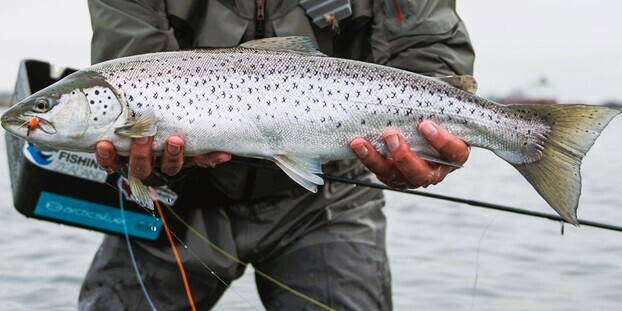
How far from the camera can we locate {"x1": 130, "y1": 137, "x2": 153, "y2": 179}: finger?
3.29 m

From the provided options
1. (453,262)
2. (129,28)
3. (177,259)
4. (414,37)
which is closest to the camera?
(129,28)

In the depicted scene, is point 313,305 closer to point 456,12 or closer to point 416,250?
point 456,12

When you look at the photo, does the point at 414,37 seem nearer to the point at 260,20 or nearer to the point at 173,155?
the point at 260,20

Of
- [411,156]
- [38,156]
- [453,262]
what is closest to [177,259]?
[38,156]

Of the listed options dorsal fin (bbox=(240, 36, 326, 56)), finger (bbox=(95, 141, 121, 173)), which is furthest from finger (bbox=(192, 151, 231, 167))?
dorsal fin (bbox=(240, 36, 326, 56))

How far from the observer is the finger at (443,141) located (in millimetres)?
3357

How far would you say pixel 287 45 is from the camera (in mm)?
3439

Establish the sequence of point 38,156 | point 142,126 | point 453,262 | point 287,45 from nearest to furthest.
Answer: point 142,126
point 287,45
point 38,156
point 453,262

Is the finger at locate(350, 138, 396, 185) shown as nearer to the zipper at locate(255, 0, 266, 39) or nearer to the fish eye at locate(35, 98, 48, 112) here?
the zipper at locate(255, 0, 266, 39)

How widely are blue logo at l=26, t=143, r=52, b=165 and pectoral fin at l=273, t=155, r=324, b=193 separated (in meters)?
1.49

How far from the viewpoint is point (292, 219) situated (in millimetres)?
4281

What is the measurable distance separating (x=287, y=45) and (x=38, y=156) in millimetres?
1539

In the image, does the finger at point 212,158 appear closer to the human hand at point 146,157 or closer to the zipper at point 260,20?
the human hand at point 146,157

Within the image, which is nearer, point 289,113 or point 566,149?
point 289,113
